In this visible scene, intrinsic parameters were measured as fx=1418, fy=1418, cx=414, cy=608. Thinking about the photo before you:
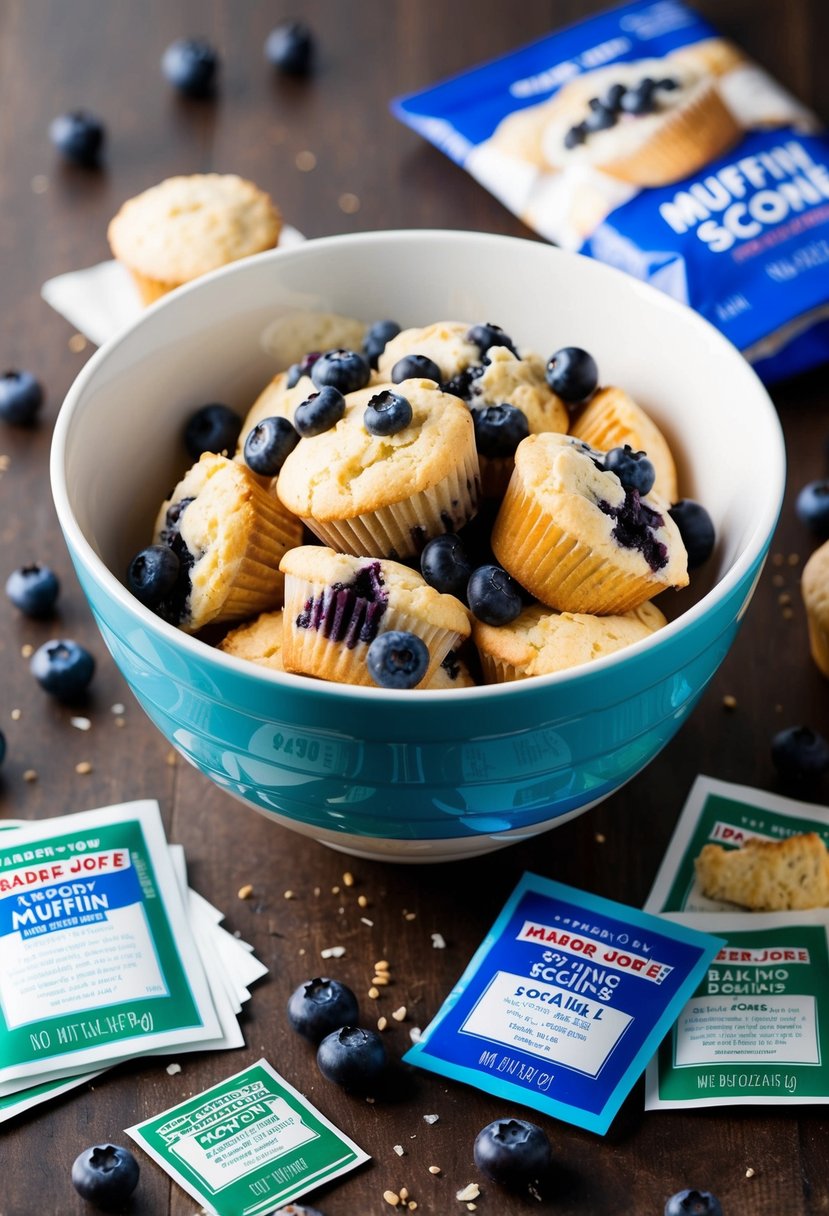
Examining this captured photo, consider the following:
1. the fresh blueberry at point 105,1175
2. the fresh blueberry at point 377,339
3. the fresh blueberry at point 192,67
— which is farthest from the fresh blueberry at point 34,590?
the fresh blueberry at point 192,67

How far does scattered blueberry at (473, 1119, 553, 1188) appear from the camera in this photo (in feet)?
3.82

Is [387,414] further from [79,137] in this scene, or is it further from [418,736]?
[79,137]

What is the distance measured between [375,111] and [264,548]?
52.0 inches

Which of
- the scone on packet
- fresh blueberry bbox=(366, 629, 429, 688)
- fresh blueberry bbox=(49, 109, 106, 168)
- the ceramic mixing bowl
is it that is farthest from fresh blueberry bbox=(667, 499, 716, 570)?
fresh blueberry bbox=(49, 109, 106, 168)

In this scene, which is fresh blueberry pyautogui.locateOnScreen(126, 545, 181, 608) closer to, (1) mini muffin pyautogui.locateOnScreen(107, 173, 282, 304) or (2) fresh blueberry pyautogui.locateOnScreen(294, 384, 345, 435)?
(2) fresh blueberry pyautogui.locateOnScreen(294, 384, 345, 435)

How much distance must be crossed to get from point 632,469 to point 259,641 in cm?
37

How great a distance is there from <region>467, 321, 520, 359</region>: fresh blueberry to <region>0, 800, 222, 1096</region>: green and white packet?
576 mm

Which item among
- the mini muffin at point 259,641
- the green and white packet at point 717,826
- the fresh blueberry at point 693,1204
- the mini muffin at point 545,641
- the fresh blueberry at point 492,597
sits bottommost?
the fresh blueberry at point 693,1204

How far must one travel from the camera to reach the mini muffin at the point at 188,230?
1.83 m

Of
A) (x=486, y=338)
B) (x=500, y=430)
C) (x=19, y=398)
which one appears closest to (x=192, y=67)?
(x=19, y=398)

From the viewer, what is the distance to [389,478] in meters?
1.22

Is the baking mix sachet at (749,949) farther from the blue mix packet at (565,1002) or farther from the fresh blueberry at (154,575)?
the fresh blueberry at (154,575)

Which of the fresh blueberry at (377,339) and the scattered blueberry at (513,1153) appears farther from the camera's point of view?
the fresh blueberry at (377,339)

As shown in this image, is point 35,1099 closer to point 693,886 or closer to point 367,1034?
point 367,1034
